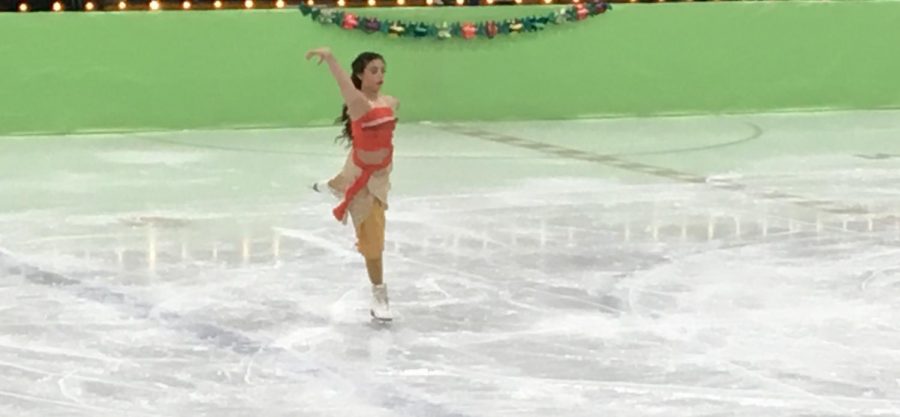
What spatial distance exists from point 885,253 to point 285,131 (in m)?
6.56

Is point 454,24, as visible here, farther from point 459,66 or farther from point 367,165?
point 367,165

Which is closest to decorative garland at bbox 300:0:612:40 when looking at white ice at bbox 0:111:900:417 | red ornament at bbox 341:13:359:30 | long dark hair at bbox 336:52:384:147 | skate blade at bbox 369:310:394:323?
red ornament at bbox 341:13:359:30

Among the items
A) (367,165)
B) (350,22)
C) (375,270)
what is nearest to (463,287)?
(375,270)

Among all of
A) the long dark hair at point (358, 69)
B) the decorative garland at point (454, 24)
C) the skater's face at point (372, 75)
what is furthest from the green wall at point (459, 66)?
the skater's face at point (372, 75)

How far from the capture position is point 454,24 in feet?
44.3

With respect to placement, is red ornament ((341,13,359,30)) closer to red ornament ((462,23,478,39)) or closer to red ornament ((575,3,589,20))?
red ornament ((462,23,478,39))

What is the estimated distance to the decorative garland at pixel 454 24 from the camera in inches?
519

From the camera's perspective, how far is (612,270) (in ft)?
22.2

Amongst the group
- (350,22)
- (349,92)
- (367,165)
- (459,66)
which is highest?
(349,92)

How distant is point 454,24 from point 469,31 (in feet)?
0.45

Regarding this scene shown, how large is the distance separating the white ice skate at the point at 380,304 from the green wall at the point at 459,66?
7.40 m

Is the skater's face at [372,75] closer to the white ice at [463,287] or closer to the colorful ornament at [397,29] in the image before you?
the white ice at [463,287]

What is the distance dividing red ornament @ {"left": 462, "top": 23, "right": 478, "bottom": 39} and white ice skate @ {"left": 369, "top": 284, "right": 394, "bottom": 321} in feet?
25.9

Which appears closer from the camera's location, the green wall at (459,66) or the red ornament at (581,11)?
the green wall at (459,66)
